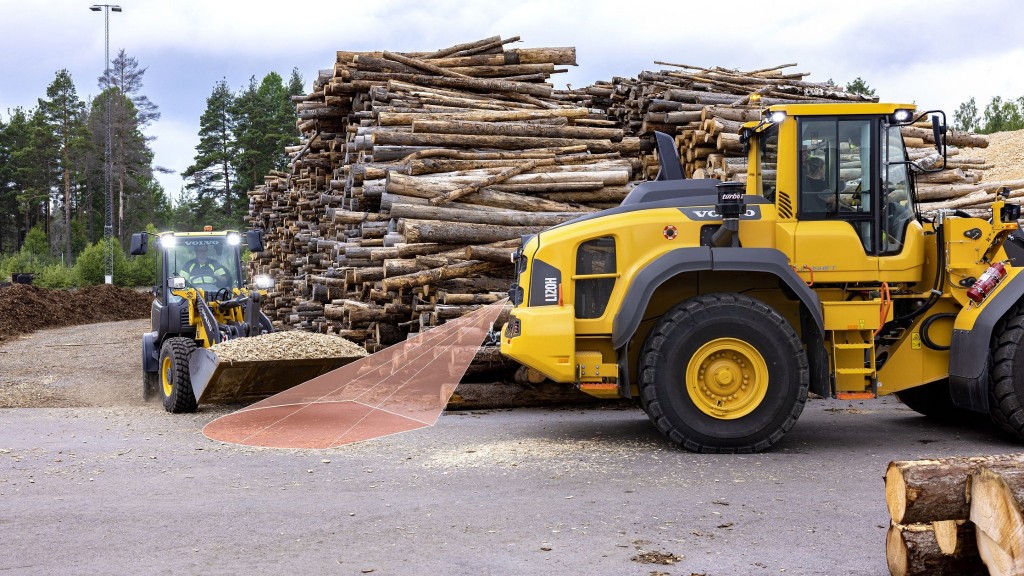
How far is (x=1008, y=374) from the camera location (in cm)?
813

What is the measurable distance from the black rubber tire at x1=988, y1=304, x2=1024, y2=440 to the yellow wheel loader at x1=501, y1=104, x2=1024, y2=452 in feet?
0.04

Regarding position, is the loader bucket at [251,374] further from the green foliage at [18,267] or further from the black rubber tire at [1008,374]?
the green foliage at [18,267]

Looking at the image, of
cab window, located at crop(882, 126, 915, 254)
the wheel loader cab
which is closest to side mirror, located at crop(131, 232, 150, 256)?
the wheel loader cab

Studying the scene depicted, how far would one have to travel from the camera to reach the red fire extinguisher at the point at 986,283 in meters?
8.34

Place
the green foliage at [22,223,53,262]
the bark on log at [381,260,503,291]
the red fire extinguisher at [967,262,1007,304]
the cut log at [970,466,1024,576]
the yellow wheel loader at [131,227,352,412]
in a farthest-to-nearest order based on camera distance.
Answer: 1. the green foliage at [22,223,53,262]
2. the bark on log at [381,260,503,291]
3. the yellow wheel loader at [131,227,352,412]
4. the red fire extinguisher at [967,262,1007,304]
5. the cut log at [970,466,1024,576]

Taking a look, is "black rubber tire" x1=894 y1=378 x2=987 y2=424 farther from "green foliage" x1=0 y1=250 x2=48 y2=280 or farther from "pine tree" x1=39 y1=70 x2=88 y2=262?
"pine tree" x1=39 y1=70 x2=88 y2=262

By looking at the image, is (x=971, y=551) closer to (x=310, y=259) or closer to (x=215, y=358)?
(x=215, y=358)

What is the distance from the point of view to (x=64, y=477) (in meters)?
7.86

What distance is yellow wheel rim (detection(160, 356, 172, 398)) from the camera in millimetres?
12727

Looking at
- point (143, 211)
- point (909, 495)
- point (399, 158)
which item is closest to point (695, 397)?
point (909, 495)

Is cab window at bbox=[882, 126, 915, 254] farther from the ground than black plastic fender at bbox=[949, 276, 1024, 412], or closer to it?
farther from the ground

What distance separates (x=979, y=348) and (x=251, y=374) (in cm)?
729

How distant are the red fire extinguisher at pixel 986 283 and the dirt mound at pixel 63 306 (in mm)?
22993

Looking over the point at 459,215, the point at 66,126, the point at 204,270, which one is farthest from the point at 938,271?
the point at 66,126
